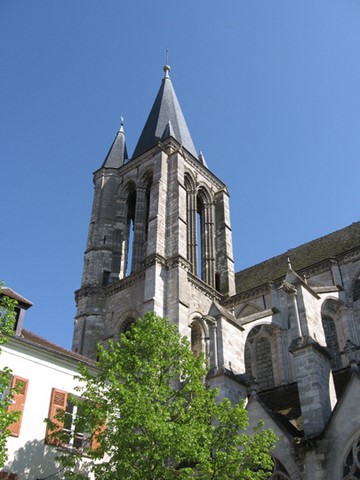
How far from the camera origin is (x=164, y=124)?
3122 centimetres

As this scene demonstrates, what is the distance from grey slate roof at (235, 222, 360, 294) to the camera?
2327 centimetres

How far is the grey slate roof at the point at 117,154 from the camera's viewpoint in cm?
3077

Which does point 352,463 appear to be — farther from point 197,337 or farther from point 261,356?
point 197,337

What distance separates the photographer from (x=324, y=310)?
20328mm

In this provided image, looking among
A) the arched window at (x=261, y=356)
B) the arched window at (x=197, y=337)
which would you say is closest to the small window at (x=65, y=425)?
the arched window at (x=261, y=356)

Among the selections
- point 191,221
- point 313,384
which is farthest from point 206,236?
point 313,384

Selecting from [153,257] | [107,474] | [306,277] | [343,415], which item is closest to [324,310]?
[306,277]

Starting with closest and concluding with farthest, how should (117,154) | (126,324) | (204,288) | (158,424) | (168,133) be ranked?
(158,424) → (126,324) → (204,288) → (168,133) → (117,154)

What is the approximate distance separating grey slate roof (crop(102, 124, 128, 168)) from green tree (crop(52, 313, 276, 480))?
1890 centimetres

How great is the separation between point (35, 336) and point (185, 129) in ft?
64.2

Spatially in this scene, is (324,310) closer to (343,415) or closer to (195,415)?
(343,415)

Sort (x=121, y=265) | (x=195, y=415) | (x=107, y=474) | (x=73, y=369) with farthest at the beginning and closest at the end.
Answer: (x=121, y=265), (x=73, y=369), (x=195, y=415), (x=107, y=474)

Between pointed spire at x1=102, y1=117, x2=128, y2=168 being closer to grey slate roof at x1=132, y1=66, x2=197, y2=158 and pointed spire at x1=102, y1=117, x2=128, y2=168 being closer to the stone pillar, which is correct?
grey slate roof at x1=132, y1=66, x2=197, y2=158

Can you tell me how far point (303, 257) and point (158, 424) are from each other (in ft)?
51.6
